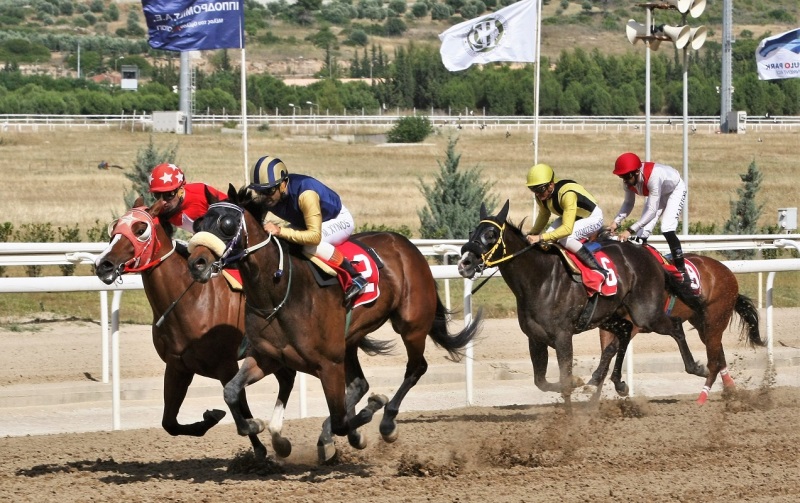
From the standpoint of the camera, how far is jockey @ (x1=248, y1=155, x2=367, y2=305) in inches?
235

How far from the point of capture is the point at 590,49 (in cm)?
12125

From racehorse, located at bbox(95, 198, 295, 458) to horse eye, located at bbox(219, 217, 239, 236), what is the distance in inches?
29.2

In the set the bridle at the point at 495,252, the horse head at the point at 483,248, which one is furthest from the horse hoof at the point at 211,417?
the bridle at the point at 495,252

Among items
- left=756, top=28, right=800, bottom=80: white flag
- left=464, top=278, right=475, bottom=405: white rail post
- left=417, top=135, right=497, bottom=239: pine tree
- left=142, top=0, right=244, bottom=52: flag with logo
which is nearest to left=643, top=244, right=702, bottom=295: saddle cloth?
left=464, top=278, right=475, bottom=405: white rail post

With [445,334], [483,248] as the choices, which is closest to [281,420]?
[445,334]

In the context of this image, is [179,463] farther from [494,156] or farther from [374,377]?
[494,156]

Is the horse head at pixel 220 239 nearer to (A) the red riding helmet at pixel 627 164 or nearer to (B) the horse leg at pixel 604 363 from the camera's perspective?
(B) the horse leg at pixel 604 363

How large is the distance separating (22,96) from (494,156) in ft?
102

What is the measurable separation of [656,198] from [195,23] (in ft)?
28.3

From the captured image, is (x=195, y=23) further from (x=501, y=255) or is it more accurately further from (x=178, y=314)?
(x=178, y=314)

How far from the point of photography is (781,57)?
2323 centimetres

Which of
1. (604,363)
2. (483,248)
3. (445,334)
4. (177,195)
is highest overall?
(177,195)

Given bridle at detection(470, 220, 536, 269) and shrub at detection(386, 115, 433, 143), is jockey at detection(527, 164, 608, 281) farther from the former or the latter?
shrub at detection(386, 115, 433, 143)

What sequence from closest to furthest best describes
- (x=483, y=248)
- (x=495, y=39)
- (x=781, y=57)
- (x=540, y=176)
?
(x=483, y=248), (x=540, y=176), (x=495, y=39), (x=781, y=57)
